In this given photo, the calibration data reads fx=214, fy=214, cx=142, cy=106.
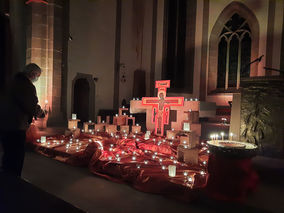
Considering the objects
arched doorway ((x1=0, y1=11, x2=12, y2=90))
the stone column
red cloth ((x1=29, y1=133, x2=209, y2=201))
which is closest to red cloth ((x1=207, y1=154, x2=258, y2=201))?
red cloth ((x1=29, y1=133, x2=209, y2=201))

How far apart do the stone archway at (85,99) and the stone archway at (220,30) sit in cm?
501

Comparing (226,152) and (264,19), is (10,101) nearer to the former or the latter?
(226,152)

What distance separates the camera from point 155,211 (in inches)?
72.8

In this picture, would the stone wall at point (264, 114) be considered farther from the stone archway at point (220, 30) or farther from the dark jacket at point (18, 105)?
the stone archway at point (220, 30)

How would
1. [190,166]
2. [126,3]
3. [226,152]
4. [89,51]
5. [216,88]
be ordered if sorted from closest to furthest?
[226,152]
[190,166]
[89,51]
[216,88]
[126,3]

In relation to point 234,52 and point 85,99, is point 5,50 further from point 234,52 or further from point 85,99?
point 234,52

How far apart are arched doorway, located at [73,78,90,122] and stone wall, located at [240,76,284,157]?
6.63 meters

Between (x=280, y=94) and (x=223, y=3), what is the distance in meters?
7.36

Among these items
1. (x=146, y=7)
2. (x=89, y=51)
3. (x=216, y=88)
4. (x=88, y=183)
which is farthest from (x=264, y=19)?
(x=88, y=183)

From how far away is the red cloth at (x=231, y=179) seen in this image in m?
1.98

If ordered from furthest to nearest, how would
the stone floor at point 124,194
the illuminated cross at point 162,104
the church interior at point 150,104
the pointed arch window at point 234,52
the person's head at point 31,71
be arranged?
1. the pointed arch window at point 234,52
2. the illuminated cross at point 162,104
3. the person's head at point 31,71
4. the church interior at point 150,104
5. the stone floor at point 124,194

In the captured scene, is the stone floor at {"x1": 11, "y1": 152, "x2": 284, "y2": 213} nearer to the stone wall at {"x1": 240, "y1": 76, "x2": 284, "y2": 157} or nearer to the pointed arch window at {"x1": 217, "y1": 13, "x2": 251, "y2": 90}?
the stone wall at {"x1": 240, "y1": 76, "x2": 284, "y2": 157}

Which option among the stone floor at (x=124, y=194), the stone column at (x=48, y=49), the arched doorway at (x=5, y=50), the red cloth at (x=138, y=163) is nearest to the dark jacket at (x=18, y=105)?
the stone floor at (x=124, y=194)

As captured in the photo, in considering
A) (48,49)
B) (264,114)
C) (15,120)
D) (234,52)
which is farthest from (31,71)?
(234,52)
